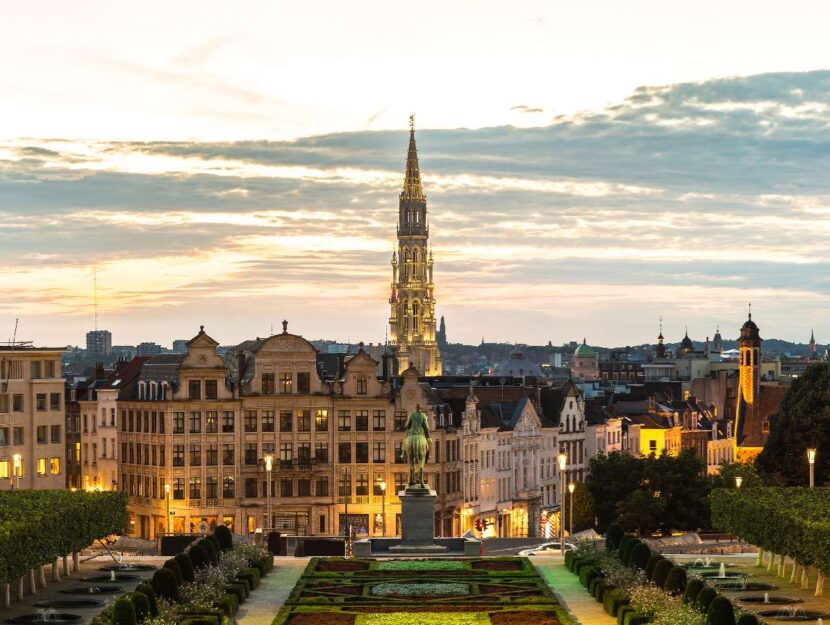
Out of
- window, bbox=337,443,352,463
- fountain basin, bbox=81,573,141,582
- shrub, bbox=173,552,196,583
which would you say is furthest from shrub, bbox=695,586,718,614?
window, bbox=337,443,352,463

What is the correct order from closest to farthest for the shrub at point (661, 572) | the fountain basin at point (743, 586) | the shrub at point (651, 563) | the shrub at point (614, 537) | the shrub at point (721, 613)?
the shrub at point (721, 613) → the shrub at point (661, 572) → the shrub at point (651, 563) → the fountain basin at point (743, 586) → the shrub at point (614, 537)

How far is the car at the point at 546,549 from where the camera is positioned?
11324cm

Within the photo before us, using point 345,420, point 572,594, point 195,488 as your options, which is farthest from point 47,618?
point 345,420

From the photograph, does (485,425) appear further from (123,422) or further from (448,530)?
(123,422)

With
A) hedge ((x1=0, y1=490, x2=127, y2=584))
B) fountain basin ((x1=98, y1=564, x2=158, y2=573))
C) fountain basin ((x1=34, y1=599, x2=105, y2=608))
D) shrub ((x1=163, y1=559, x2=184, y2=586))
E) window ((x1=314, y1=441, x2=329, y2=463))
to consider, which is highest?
window ((x1=314, y1=441, x2=329, y2=463))

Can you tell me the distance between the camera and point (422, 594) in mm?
85125

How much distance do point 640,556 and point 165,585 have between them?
834 inches

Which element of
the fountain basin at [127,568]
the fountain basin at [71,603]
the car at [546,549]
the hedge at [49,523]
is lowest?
the car at [546,549]

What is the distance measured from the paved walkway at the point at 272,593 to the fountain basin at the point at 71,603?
5.76 m

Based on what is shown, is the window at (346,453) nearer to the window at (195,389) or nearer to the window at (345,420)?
the window at (345,420)

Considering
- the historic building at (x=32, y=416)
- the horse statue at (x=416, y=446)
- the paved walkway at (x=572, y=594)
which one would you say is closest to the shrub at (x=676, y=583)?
the paved walkway at (x=572, y=594)

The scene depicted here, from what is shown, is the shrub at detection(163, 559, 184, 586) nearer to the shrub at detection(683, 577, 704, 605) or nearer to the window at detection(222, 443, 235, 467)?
the shrub at detection(683, 577, 704, 605)

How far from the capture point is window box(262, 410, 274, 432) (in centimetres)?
15538

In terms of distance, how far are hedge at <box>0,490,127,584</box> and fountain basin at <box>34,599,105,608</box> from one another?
1.59 m
